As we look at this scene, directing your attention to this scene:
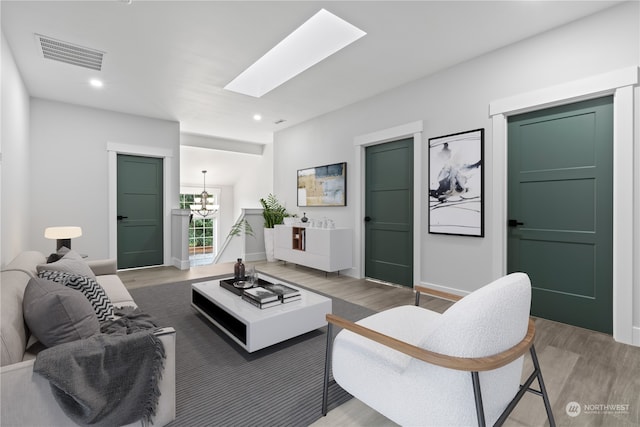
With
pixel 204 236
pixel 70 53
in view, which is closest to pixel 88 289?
pixel 70 53

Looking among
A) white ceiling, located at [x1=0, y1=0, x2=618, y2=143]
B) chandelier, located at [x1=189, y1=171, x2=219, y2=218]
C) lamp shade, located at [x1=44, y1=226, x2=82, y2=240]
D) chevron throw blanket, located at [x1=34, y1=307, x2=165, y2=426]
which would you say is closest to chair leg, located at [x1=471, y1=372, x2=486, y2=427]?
chevron throw blanket, located at [x1=34, y1=307, x2=165, y2=426]

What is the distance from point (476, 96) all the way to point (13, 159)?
16.4 feet

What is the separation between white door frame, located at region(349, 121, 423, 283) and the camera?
150 inches

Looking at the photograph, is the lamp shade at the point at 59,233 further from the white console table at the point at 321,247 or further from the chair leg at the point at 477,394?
the chair leg at the point at 477,394

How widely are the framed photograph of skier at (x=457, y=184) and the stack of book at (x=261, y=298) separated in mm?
2174

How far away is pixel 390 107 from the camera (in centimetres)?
415

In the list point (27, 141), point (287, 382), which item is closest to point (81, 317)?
point (287, 382)

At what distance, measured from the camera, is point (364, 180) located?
4621 millimetres

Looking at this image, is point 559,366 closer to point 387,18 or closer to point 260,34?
point 387,18

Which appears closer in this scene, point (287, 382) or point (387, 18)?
point (287, 382)

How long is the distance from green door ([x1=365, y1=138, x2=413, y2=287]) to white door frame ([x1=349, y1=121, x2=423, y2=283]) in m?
0.08

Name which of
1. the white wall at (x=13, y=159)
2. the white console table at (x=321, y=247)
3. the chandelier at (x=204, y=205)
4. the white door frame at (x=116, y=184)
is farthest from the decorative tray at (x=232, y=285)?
the chandelier at (x=204, y=205)

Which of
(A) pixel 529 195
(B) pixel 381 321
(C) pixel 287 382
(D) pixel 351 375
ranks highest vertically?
(A) pixel 529 195

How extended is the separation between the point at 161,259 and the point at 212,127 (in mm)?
2788
